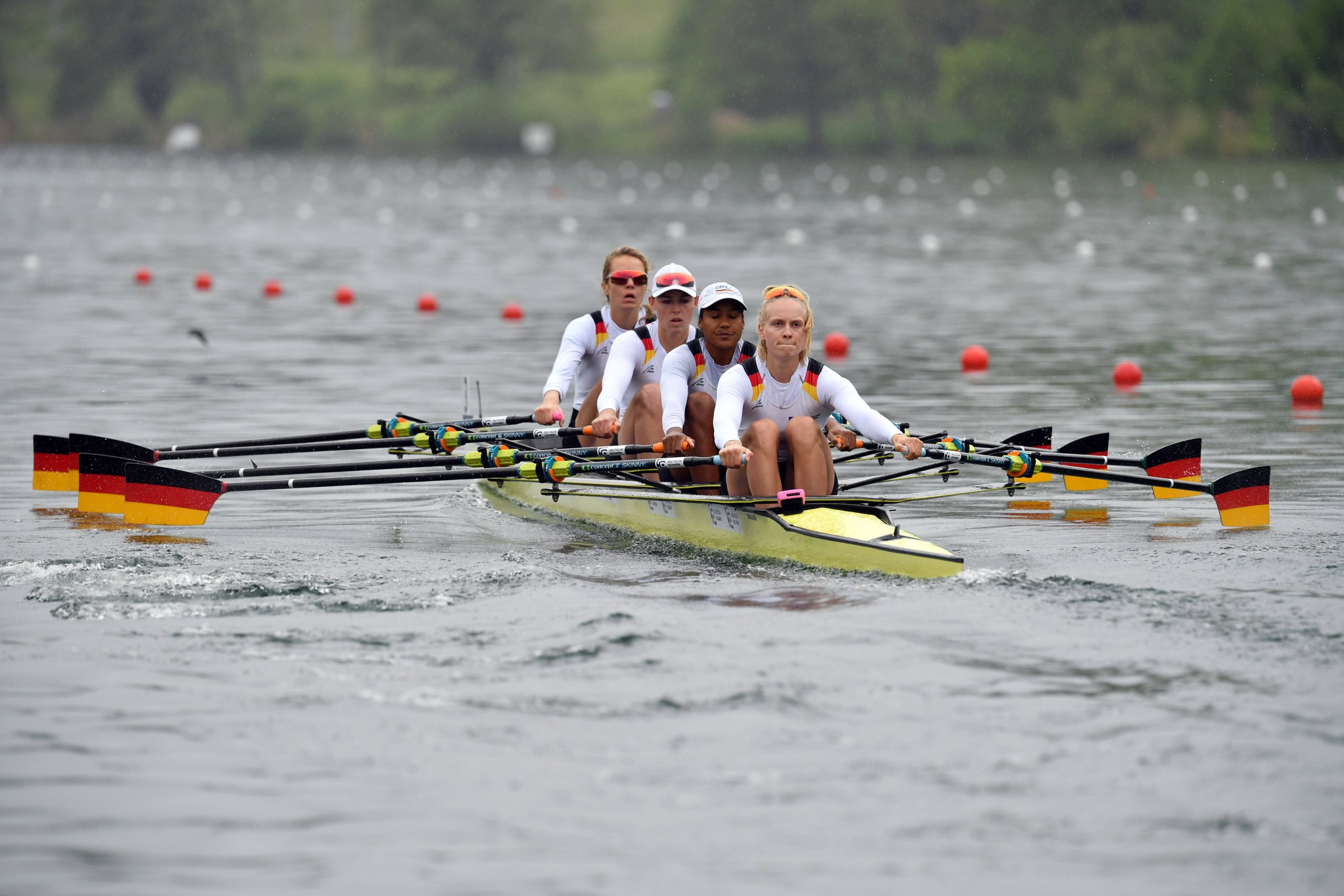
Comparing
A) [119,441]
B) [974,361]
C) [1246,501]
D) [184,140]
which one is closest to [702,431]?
[1246,501]

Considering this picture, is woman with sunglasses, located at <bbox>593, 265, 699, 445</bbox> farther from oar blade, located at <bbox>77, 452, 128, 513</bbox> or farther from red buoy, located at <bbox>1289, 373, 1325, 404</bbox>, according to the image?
red buoy, located at <bbox>1289, 373, 1325, 404</bbox>

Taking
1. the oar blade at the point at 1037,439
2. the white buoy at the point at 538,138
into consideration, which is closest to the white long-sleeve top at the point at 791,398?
the oar blade at the point at 1037,439

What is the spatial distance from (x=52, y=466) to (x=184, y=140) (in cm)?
8969

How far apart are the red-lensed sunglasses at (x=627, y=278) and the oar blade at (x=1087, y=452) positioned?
9.09ft

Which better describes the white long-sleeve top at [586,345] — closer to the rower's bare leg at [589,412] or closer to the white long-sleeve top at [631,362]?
the rower's bare leg at [589,412]

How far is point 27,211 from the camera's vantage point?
147 ft

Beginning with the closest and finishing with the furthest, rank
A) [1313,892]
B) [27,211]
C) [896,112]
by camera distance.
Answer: [1313,892] < [27,211] < [896,112]

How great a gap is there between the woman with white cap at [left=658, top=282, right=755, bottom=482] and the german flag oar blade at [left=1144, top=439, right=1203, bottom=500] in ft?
8.93

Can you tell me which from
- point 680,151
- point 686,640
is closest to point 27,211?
point 686,640

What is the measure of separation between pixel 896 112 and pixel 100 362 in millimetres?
71729

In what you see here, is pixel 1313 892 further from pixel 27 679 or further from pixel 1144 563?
pixel 27 679

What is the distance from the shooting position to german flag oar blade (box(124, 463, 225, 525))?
1024cm

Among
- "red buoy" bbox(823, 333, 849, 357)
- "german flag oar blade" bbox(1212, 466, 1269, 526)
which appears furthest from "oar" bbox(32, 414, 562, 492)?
"red buoy" bbox(823, 333, 849, 357)

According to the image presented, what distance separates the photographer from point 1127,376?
1623 centimetres
